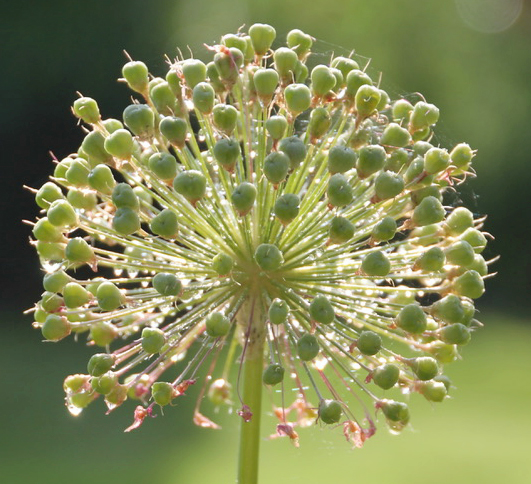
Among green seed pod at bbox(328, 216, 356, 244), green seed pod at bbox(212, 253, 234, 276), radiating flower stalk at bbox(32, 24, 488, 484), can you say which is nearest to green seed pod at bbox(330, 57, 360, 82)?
radiating flower stalk at bbox(32, 24, 488, 484)

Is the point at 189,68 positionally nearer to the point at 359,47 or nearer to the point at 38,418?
the point at 38,418

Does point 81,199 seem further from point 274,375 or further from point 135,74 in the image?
point 274,375

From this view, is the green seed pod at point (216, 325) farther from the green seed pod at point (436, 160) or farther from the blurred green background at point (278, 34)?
the blurred green background at point (278, 34)

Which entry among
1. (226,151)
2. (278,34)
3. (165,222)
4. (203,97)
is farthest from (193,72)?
(278,34)

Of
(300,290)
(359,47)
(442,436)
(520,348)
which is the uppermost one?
(359,47)

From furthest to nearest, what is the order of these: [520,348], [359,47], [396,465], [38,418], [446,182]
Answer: [359,47] < [520,348] < [38,418] < [396,465] < [446,182]

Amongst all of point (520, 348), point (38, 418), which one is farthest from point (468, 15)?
point (38, 418)

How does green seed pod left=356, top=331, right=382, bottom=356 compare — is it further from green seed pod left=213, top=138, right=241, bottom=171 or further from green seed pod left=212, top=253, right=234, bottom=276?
green seed pod left=213, top=138, right=241, bottom=171
